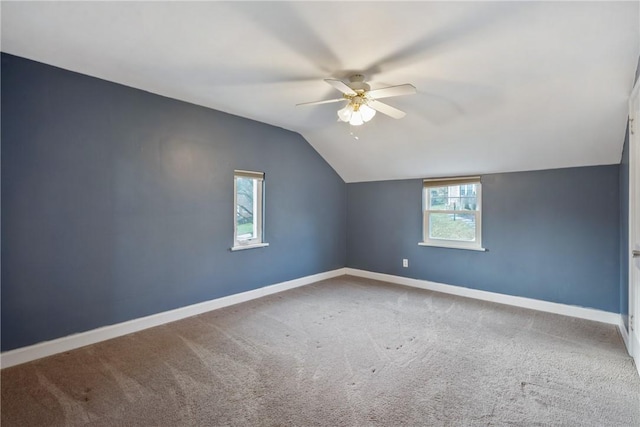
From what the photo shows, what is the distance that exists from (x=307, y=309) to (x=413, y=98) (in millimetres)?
2603

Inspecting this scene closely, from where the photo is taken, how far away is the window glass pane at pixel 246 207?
409 centimetres

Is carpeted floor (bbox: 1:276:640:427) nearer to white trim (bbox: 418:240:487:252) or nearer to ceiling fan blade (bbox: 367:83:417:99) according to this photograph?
white trim (bbox: 418:240:487:252)

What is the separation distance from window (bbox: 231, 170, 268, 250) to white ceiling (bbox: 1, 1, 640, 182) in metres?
0.87

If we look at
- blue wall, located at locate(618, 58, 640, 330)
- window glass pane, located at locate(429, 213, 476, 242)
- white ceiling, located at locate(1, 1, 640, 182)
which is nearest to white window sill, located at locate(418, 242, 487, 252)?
window glass pane, located at locate(429, 213, 476, 242)

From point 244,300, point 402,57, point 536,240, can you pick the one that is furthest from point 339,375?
point 536,240

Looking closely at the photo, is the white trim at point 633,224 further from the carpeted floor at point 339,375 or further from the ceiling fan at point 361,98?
the ceiling fan at point 361,98

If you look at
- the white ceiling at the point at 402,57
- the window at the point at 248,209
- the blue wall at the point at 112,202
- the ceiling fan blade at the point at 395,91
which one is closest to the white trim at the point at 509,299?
the white ceiling at the point at 402,57

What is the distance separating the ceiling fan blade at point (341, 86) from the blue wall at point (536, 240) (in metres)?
2.69

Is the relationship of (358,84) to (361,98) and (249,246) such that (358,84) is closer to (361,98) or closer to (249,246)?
(361,98)

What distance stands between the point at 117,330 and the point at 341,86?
2981mm

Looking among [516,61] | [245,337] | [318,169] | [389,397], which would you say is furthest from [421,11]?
[318,169]

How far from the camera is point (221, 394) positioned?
2.07m

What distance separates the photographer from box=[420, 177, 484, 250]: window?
433cm

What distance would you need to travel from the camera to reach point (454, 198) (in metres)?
4.55
